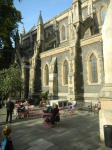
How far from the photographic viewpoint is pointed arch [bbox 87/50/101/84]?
18692mm

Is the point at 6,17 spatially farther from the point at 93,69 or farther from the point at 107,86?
the point at 107,86

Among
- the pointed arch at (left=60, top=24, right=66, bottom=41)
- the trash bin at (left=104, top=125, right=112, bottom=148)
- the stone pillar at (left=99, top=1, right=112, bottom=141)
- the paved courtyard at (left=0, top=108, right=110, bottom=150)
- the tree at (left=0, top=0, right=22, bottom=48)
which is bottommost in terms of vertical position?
the paved courtyard at (left=0, top=108, right=110, bottom=150)

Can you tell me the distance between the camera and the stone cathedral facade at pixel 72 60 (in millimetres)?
19125

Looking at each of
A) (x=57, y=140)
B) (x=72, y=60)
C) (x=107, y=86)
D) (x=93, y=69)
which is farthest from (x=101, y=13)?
(x=57, y=140)

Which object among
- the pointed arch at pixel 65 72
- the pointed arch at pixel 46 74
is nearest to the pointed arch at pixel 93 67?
the pointed arch at pixel 65 72

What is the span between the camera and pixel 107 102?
647 centimetres

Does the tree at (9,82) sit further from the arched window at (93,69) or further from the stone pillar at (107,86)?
the stone pillar at (107,86)

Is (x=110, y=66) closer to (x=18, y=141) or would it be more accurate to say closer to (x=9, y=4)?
(x=18, y=141)

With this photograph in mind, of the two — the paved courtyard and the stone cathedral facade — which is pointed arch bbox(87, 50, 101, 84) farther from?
the paved courtyard

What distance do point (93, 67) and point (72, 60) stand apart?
2.77 metres

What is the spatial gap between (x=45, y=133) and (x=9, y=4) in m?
14.1

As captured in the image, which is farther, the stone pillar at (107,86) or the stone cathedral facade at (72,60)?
the stone cathedral facade at (72,60)

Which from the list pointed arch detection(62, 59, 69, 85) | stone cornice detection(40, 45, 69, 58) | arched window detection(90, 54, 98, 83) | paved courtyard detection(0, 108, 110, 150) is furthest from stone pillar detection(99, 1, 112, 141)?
pointed arch detection(62, 59, 69, 85)

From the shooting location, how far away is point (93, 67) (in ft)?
63.4
